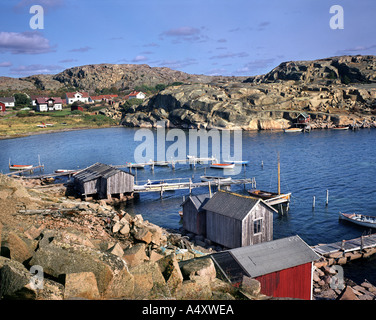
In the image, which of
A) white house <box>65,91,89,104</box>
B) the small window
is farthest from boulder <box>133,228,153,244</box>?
white house <box>65,91,89,104</box>

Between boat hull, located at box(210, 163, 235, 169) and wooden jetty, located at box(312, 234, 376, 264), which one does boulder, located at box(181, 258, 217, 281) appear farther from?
boat hull, located at box(210, 163, 235, 169)

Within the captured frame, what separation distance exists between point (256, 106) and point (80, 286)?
127430 millimetres

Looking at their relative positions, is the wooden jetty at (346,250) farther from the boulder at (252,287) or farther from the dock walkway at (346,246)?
the boulder at (252,287)

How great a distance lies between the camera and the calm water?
35.4 metres

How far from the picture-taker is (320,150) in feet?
258

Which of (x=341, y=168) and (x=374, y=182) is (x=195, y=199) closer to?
(x=374, y=182)

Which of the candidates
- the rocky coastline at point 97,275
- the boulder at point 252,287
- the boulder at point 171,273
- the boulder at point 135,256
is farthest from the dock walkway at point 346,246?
the boulder at point 171,273

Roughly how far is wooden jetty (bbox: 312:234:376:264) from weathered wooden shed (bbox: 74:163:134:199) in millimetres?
25008

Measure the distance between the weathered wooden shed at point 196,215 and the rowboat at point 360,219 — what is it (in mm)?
15443

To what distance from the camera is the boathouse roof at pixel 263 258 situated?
1736 cm

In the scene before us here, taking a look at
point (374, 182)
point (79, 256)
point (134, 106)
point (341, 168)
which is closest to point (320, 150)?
point (341, 168)

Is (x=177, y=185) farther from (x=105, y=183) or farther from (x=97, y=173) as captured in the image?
(x=97, y=173)

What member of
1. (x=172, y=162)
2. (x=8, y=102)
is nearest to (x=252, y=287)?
(x=172, y=162)

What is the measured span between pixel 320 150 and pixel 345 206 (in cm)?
4138
